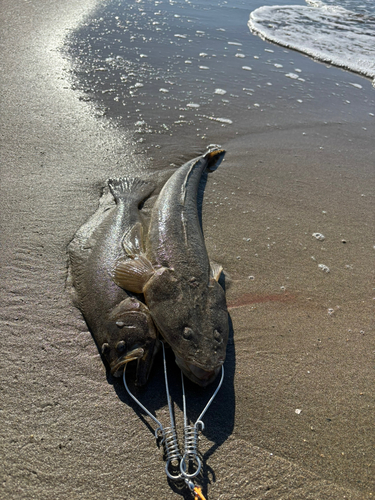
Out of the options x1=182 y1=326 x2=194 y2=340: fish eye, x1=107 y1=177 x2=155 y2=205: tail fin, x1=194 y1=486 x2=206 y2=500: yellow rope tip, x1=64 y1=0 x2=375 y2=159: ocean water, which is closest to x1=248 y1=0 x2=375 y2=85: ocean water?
x1=64 y1=0 x2=375 y2=159: ocean water

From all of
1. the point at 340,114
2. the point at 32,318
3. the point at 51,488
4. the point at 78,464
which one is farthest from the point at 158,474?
the point at 340,114

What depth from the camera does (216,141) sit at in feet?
19.9

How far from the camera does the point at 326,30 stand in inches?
483

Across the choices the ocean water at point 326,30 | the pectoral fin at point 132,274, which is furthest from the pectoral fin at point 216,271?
the ocean water at point 326,30

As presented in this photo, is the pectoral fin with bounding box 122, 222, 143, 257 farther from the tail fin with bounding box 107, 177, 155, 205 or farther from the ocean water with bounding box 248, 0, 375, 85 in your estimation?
the ocean water with bounding box 248, 0, 375, 85

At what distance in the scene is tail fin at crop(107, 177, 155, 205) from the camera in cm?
441

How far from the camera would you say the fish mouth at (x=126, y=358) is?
272 centimetres

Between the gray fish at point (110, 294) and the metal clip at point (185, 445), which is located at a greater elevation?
the gray fish at point (110, 294)

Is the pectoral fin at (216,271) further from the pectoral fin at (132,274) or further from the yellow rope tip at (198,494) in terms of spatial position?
the yellow rope tip at (198,494)

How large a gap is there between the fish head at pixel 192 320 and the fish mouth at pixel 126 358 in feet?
0.77

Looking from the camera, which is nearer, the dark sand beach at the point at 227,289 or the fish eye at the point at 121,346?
the dark sand beach at the point at 227,289

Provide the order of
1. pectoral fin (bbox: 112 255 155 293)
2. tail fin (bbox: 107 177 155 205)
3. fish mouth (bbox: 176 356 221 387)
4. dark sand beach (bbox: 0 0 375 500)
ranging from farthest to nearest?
tail fin (bbox: 107 177 155 205) → pectoral fin (bbox: 112 255 155 293) → fish mouth (bbox: 176 356 221 387) → dark sand beach (bbox: 0 0 375 500)

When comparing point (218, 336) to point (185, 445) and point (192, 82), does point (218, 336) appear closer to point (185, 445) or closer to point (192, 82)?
point (185, 445)

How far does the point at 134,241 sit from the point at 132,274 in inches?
23.0
